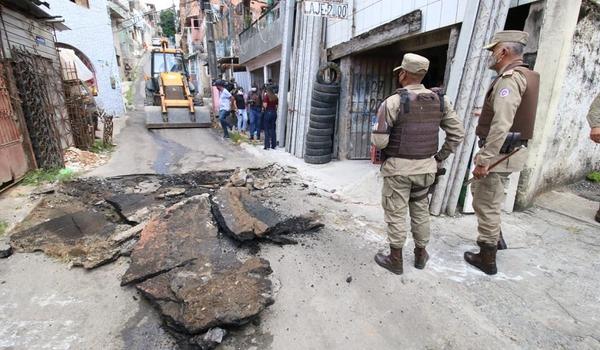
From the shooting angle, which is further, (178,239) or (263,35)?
(263,35)

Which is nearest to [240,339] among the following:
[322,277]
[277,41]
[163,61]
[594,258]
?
[322,277]

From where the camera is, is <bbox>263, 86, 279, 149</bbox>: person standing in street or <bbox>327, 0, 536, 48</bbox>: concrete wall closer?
<bbox>327, 0, 536, 48</bbox>: concrete wall

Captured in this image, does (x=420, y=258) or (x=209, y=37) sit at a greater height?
(x=209, y=37)

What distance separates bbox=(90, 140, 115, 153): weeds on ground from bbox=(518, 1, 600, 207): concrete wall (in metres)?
8.36

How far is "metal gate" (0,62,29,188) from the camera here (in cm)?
471

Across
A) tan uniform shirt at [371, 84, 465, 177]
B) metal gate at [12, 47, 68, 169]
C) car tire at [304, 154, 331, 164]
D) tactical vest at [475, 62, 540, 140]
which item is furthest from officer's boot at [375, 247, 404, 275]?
metal gate at [12, 47, 68, 169]

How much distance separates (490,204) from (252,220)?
2213 mm

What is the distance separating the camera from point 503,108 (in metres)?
2.30

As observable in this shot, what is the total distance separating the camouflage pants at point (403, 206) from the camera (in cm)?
257

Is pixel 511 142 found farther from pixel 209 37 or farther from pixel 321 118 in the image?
pixel 209 37

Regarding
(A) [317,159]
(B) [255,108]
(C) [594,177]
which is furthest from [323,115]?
(C) [594,177]

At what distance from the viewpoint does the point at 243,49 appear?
48.5ft

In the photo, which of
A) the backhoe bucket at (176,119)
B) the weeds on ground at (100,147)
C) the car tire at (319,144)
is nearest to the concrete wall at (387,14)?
the car tire at (319,144)

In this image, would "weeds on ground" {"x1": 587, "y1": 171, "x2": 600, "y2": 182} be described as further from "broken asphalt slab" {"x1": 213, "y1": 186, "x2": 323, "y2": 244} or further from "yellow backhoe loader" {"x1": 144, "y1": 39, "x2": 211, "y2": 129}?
"yellow backhoe loader" {"x1": 144, "y1": 39, "x2": 211, "y2": 129}
